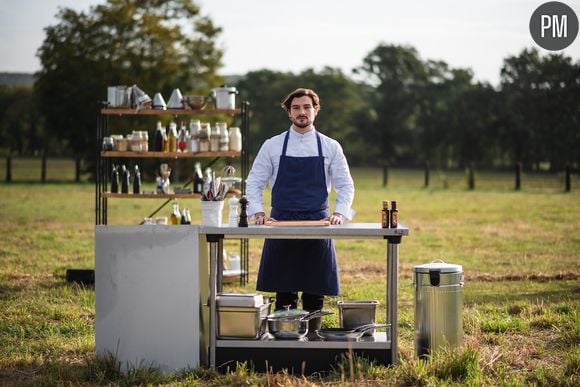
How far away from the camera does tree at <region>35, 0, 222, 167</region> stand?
37.7 metres

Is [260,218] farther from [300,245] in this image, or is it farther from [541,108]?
[541,108]

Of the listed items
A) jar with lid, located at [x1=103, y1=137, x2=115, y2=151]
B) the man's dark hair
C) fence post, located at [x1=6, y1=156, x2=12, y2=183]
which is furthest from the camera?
fence post, located at [x1=6, y1=156, x2=12, y2=183]

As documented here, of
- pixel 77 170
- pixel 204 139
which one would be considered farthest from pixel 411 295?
pixel 77 170

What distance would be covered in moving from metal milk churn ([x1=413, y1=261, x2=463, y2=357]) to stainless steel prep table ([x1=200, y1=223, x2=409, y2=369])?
310 millimetres

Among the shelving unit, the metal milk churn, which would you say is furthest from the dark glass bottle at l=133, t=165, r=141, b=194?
the metal milk churn

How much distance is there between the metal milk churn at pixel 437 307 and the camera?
6.44 metres

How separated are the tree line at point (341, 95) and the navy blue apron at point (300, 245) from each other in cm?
1411

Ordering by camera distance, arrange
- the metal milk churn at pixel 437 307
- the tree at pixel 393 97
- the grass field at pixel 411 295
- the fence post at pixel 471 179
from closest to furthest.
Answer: the grass field at pixel 411 295
the metal milk churn at pixel 437 307
the fence post at pixel 471 179
the tree at pixel 393 97

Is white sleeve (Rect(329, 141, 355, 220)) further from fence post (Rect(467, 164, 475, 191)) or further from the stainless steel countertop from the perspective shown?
fence post (Rect(467, 164, 475, 191))

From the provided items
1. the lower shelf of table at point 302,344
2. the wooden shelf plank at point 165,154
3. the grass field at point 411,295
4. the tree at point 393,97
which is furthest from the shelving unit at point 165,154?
the tree at point 393,97

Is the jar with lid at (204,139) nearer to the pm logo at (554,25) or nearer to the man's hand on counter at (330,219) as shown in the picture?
the man's hand on counter at (330,219)

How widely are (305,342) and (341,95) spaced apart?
65.4 m

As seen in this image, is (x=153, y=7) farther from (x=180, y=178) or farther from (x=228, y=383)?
(x=228, y=383)

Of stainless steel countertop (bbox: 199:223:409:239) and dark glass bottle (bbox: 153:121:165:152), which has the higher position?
dark glass bottle (bbox: 153:121:165:152)
